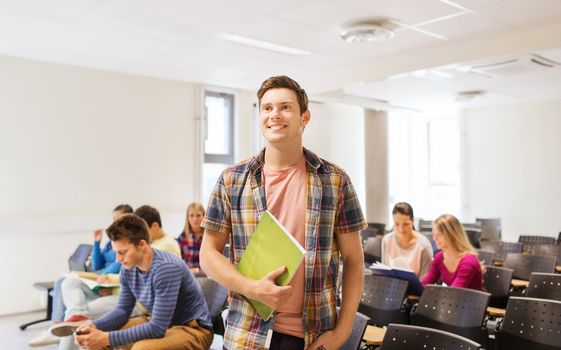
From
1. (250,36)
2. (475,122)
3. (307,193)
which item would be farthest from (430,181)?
(307,193)

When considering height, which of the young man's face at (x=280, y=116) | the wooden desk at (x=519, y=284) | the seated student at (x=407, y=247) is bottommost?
the wooden desk at (x=519, y=284)

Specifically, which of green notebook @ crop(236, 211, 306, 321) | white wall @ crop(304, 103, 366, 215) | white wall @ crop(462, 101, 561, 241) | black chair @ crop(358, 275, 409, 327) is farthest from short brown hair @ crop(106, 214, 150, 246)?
white wall @ crop(462, 101, 561, 241)

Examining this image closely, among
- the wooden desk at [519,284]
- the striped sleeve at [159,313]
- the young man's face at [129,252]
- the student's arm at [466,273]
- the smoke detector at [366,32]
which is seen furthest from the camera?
the smoke detector at [366,32]

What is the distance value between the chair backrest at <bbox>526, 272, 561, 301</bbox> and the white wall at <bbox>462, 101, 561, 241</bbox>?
20.0 ft

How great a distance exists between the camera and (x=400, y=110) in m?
9.85

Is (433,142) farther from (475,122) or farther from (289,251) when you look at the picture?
(289,251)

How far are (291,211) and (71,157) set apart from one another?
5.54m

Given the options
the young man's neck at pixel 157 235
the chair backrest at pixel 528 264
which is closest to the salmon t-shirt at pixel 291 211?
the young man's neck at pixel 157 235

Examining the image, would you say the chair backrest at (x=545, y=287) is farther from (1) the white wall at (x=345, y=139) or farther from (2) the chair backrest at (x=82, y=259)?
(1) the white wall at (x=345, y=139)

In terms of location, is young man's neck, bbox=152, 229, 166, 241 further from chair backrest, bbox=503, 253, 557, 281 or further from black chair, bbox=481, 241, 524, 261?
black chair, bbox=481, 241, 524, 261

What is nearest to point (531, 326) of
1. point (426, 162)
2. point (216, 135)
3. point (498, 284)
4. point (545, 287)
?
point (545, 287)

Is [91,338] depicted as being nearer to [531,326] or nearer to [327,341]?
[327,341]

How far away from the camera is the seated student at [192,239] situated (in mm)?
5012

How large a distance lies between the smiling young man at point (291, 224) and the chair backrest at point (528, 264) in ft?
12.7
